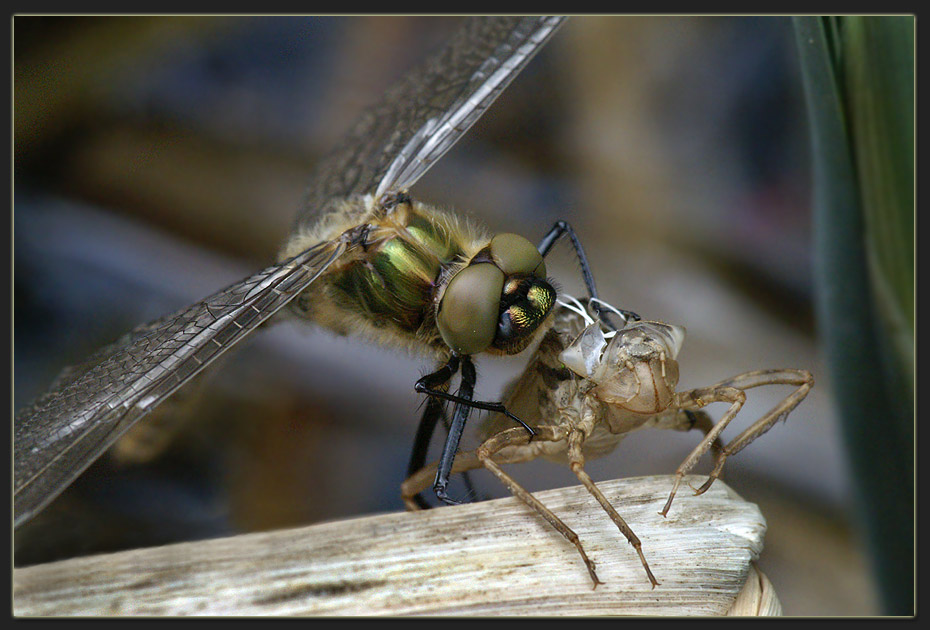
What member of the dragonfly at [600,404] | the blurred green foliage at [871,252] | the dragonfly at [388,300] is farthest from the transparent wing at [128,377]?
the blurred green foliage at [871,252]

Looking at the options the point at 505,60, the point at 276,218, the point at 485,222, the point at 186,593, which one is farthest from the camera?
the point at 276,218

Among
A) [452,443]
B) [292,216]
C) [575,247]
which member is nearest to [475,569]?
[452,443]

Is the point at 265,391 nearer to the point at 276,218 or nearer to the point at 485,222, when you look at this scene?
the point at 276,218

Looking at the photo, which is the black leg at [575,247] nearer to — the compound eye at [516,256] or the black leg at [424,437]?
the compound eye at [516,256]

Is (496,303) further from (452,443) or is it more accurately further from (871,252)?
(871,252)

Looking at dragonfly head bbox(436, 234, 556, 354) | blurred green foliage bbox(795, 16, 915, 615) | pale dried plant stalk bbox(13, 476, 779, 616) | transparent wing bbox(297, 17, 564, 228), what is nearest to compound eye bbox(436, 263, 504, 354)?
dragonfly head bbox(436, 234, 556, 354)

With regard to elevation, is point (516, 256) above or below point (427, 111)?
below

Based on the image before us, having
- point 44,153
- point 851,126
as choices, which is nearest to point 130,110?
point 44,153
